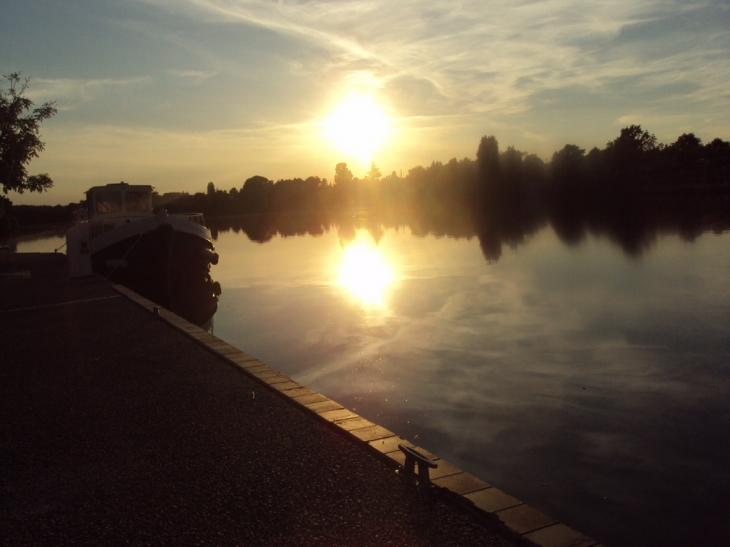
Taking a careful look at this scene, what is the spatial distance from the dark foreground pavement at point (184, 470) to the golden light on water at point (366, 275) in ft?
32.6

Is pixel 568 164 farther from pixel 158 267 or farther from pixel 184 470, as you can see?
pixel 184 470

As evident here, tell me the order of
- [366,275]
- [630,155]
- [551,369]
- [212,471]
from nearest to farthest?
1. [212,471]
2. [551,369]
3. [366,275]
4. [630,155]

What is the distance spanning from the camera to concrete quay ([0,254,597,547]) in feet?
11.5

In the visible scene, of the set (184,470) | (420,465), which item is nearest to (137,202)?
(184,470)

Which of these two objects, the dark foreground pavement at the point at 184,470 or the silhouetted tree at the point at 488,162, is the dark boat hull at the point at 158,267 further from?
the silhouetted tree at the point at 488,162

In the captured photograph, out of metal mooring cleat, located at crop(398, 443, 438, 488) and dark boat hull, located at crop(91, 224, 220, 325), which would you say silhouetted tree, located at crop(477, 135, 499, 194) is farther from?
metal mooring cleat, located at crop(398, 443, 438, 488)

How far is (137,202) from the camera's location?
23312 millimetres

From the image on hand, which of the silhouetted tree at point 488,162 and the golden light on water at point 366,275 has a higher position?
the silhouetted tree at point 488,162

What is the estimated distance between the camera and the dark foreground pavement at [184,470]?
11.5ft

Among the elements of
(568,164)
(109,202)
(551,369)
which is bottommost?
(551,369)

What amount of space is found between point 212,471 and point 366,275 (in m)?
18.2

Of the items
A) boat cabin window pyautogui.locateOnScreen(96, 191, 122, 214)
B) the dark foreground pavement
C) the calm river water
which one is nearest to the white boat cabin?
boat cabin window pyautogui.locateOnScreen(96, 191, 122, 214)

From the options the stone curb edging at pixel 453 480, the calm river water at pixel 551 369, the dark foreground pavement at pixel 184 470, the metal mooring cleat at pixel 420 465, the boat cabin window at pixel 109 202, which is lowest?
the calm river water at pixel 551 369

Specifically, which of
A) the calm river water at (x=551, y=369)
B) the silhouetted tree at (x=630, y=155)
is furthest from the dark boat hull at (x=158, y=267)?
the silhouetted tree at (x=630, y=155)
